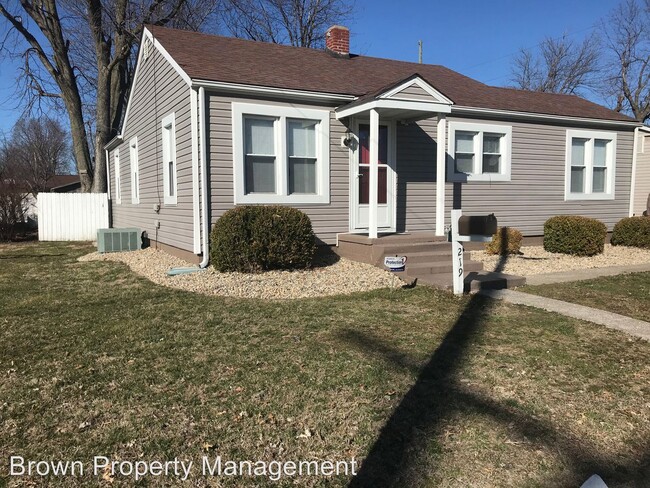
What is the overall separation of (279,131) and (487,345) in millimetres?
6053

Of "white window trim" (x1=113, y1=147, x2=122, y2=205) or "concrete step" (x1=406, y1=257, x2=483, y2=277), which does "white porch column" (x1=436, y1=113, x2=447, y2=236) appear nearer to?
"concrete step" (x1=406, y1=257, x2=483, y2=277)

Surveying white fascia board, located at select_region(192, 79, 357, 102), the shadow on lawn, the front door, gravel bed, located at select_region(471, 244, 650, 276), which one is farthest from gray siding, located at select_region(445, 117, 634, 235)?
the shadow on lawn

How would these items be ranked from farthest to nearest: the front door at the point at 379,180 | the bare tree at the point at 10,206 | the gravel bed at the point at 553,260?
the bare tree at the point at 10,206, the front door at the point at 379,180, the gravel bed at the point at 553,260

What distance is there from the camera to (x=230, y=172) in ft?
29.6

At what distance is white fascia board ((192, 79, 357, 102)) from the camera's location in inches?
337

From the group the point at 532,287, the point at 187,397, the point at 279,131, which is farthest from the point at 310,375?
the point at 279,131

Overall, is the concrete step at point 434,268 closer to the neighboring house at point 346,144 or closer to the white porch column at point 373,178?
the white porch column at point 373,178

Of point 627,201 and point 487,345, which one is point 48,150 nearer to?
point 627,201

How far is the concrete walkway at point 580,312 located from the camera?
5.32 metres

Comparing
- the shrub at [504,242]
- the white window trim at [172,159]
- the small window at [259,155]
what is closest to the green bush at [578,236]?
the shrub at [504,242]

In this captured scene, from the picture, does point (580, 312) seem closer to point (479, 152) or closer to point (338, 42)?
point (479, 152)

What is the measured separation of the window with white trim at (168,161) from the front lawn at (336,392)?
15.7ft

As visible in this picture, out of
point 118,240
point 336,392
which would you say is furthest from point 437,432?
point 118,240

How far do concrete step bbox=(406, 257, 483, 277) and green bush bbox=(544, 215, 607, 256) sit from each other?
3510 mm
